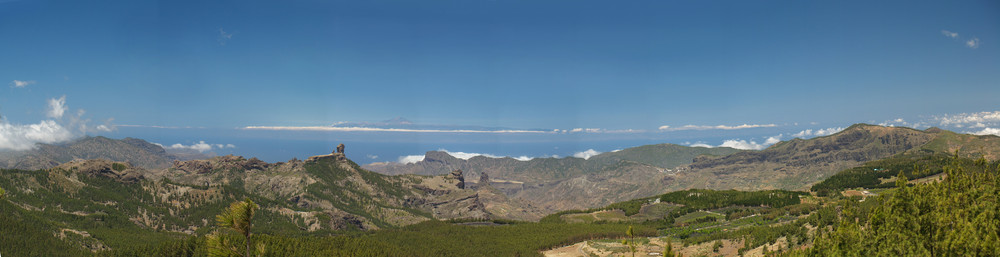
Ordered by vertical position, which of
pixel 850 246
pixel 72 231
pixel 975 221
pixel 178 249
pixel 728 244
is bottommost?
pixel 72 231

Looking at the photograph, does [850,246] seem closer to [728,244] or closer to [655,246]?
[728,244]

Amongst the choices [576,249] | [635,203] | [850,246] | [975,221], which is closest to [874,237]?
[850,246]

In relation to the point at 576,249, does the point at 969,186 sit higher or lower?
higher

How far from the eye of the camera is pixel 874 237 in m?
36.1

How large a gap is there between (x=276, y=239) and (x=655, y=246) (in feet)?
269

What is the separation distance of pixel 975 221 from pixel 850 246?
7.74m

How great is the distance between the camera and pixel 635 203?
7475 inches

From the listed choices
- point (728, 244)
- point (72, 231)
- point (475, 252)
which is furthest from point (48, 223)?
point (728, 244)

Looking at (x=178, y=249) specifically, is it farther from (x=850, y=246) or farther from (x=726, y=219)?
(x=726, y=219)

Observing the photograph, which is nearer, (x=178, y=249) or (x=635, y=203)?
(x=178, y=249)

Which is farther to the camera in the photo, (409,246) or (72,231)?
(72,231)

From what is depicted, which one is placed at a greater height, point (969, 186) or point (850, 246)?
point (969, 186)

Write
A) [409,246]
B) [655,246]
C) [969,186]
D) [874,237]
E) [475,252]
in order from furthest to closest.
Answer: [409,246] → [475,252] → [655,246] → [969,186] → [874,237]

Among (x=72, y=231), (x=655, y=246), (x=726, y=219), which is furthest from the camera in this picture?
(x=72, y=231)
